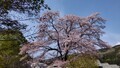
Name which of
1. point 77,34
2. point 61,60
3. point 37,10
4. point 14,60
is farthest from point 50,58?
point 14,60

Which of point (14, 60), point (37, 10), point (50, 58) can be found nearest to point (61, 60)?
point (50, 58)

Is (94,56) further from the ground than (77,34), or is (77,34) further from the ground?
(77,34)

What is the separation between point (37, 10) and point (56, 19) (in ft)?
35.4

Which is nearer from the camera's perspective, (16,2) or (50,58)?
(16,2)

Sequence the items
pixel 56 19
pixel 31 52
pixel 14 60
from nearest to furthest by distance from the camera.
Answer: pixel 31 52 < pixel 56 19 < pixel 14 60

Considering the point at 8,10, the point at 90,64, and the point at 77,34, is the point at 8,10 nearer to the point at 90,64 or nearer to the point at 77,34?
the point at 77,34

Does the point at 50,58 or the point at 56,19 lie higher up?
the point at 56,19

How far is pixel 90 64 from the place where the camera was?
35750mm

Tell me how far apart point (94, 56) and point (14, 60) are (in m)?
16.0

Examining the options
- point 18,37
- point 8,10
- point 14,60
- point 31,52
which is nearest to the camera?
point 8,10

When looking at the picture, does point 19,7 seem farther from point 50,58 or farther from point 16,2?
point 50,58

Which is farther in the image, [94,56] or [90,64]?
[90,64]

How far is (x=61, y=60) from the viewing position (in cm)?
2489

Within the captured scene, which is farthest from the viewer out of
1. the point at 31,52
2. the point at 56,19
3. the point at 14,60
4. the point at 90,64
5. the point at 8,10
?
the point at 14,60
